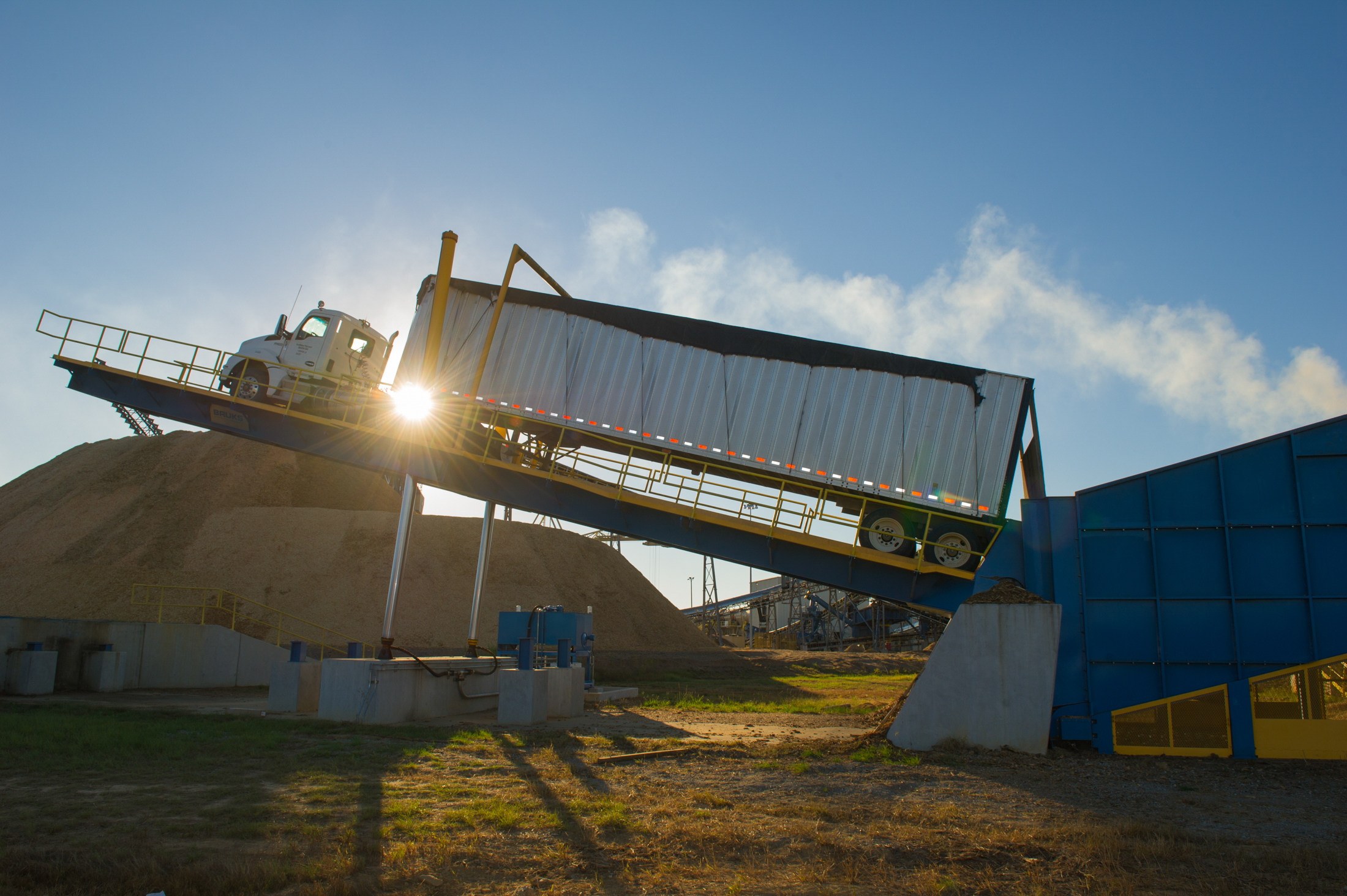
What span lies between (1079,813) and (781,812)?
276cm

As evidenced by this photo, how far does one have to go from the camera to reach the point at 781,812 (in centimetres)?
677

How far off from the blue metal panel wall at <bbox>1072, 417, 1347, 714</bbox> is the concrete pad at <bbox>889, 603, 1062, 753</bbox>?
113 cm

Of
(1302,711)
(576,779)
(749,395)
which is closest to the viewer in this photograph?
(576,779)

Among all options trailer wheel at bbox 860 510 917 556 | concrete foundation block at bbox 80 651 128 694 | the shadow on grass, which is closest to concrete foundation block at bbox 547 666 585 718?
the shadow on grass

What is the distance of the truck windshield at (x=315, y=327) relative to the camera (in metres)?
18.8

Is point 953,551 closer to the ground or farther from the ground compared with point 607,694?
farther from the ground

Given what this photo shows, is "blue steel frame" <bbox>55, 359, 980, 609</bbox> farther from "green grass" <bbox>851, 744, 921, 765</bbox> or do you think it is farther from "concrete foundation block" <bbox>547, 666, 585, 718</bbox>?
"green grass" <bbox>851, 744, 921, 765</bbox>

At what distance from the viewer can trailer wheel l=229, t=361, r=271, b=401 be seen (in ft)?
53.7

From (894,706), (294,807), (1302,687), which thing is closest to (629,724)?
(894,706)

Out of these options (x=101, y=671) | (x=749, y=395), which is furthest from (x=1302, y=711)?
(x=101, y=671)

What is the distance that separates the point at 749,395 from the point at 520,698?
6795 mm

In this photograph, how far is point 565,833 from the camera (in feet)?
19.7

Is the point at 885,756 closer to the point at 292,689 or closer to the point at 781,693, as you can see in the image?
the point at 292,689

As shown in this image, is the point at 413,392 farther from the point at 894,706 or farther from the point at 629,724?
the point at 894,706
